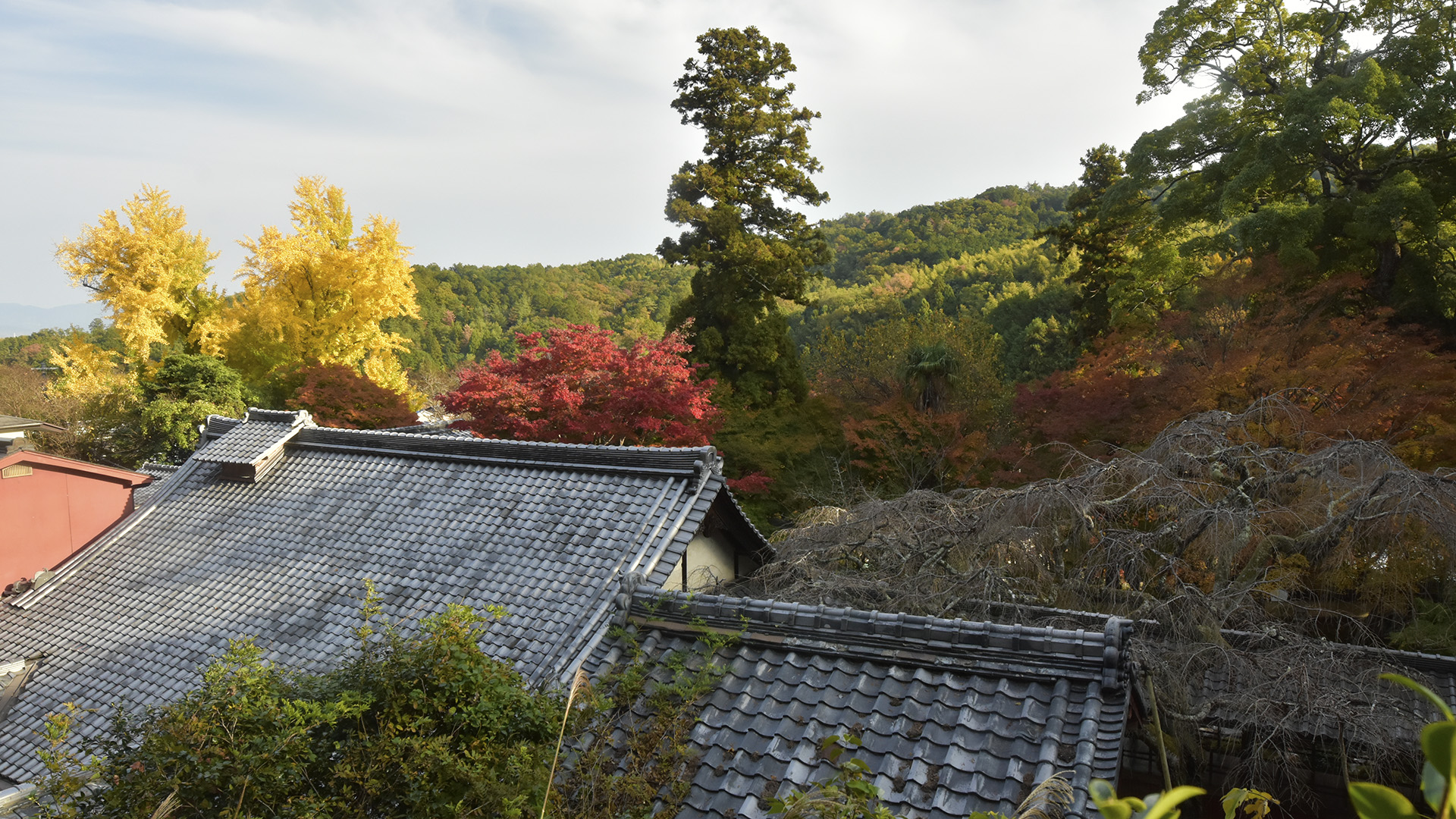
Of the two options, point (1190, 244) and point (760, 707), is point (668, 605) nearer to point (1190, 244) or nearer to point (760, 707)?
point (760, 707)

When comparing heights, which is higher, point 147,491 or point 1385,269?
point 1385,269

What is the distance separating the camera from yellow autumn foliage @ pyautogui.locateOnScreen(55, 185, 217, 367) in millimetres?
25484

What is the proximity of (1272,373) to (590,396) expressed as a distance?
38.2ft

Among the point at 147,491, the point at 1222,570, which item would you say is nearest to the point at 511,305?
the point at 147,491

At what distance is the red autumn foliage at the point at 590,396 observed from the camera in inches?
612

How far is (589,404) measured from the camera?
16156 millimetres

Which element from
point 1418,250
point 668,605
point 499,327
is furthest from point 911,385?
point 499,327

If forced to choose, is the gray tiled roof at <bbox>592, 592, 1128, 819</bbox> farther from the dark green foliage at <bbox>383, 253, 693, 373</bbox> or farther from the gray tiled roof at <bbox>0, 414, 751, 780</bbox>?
the dark green foliage at <bbox>383, 253, 693, 373</bbox>

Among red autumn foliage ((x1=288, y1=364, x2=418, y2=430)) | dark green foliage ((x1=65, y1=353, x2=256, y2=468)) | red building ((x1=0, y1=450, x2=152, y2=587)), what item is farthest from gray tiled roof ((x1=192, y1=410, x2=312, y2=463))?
dark green foliage ((x1=65, y1=353, x2=256, y2=468))

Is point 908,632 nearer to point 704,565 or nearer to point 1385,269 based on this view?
point 704,565

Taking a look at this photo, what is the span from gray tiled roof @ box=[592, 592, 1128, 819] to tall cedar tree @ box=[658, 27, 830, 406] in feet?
52.3

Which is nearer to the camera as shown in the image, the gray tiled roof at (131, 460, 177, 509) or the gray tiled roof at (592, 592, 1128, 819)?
the gray tiled roof at (592, 592, 1128, 819)

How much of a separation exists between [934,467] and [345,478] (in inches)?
438

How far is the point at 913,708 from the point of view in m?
5.07
